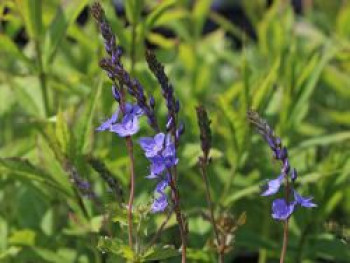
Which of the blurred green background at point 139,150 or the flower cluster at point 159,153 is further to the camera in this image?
the blurred green background at point 139,150

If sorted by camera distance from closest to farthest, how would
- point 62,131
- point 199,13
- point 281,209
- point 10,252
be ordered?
point 281,209, point 62,131, point 10,252, point 199,13

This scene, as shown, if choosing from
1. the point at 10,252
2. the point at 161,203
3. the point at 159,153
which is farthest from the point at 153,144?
the point at 10,252

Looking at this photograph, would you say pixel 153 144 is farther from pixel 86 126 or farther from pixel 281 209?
pixel 86 126

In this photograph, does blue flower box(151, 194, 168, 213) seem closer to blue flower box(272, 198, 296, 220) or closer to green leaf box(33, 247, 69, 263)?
blue flower box(272, 198, 296, 220)

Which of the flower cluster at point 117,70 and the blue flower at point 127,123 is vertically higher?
the flower cluster at point 117,70

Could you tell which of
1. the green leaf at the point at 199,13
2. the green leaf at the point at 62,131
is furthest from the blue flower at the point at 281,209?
the green leaf at the point at 199,13

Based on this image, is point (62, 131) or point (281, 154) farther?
point (62, 131)

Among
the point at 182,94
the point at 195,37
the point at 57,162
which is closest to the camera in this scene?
Answer: the point at 57,162

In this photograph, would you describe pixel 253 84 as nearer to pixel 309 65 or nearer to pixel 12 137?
pixel 309 65

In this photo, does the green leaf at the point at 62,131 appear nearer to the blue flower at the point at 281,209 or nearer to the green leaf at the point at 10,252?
the green leaf at the point at 10,252

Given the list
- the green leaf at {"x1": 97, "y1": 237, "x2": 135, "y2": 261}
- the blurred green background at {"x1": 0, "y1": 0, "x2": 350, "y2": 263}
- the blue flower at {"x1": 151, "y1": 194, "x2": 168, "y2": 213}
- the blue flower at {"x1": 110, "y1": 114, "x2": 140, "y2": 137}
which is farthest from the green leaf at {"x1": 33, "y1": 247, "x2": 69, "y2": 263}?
the blue flower at {"x1": 110, "y1": 114, "x2": 140, "y2": 137}

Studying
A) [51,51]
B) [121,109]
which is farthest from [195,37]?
[121,109]
